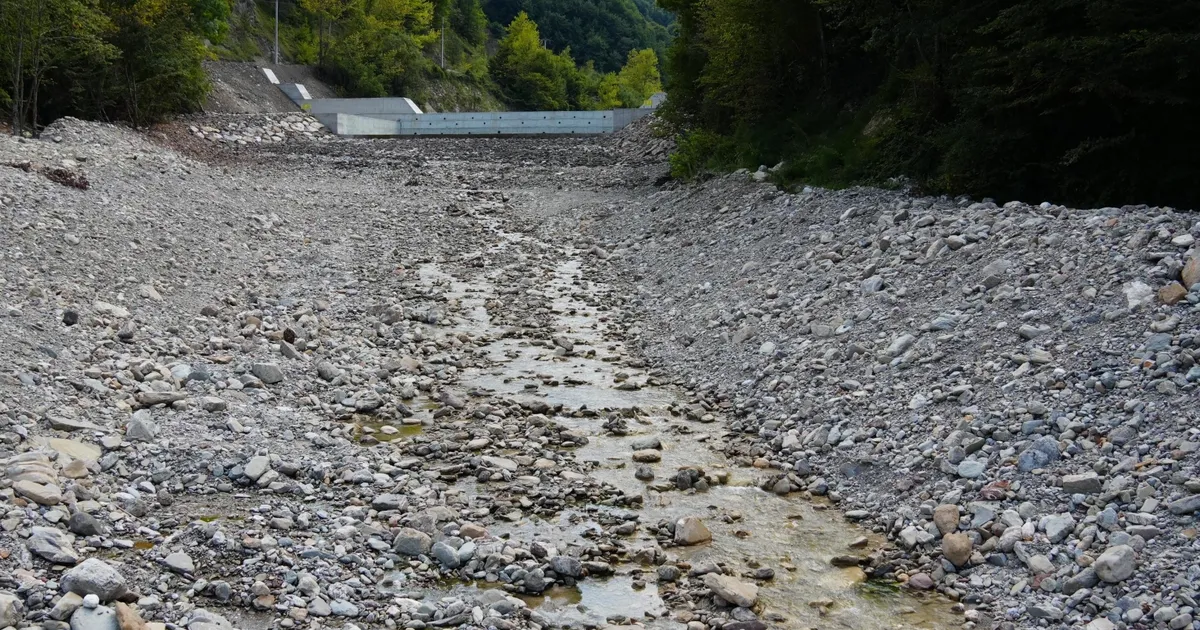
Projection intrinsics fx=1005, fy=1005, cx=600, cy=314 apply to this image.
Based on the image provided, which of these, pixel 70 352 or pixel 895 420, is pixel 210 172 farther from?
pixel 895 420

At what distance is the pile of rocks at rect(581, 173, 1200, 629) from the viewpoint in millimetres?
6066

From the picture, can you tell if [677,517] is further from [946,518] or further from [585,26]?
[585,26]

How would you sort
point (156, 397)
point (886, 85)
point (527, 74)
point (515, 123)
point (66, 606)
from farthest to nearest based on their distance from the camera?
1. point (527, 74)
2. point (515, 123)
3. point (886, 85)
4. point (156, 397)
5. point (66, 606)

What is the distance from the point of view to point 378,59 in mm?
65125

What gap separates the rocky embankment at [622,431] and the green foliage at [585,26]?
112m

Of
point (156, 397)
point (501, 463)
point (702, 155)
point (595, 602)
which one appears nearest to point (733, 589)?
point (595, 602)

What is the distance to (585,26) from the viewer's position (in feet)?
414

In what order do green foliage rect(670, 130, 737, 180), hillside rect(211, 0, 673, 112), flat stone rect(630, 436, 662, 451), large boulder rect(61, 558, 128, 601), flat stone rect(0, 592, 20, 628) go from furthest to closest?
1. hillside rect(211, 0, 673, 112)
2. green foliage rect(670, 130, 737, 180)
3. flat stone rect(630, 436, 662, 451)
4. large boulder rect(61, 558, 128, 601)
5. flat stone rect(0, 592, 20, 628)

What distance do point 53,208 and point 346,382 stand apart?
6.84m

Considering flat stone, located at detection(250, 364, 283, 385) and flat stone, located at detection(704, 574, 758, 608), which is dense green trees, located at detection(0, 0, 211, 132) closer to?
flat stone, located at detection(250, 364, 283, 385)

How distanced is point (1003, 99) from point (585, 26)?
118077 millimetres

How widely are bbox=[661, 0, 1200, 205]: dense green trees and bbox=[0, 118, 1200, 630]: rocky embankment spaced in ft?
3.65

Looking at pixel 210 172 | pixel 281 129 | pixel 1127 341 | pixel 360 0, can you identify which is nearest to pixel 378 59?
pixel 360 0

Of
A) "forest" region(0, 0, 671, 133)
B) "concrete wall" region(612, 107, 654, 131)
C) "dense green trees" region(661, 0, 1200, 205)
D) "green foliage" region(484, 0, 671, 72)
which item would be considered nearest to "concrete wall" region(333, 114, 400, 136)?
"forest" region(0, 0, 671, 133)
